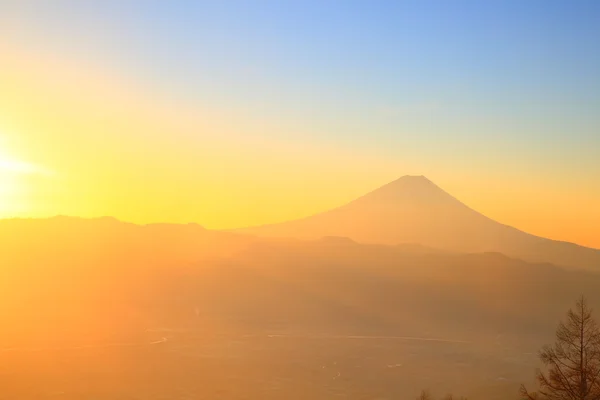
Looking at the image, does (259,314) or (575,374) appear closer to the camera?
(575,374)

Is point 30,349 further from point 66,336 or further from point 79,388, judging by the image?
point 79,388

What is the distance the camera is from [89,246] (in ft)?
512

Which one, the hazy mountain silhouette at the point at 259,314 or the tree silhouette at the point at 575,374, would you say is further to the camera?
the hazy mountain silhouette at the point at 259,314

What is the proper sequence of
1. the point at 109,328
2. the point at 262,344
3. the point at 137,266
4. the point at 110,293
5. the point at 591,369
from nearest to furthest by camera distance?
the point at 591,369, the point at 262,344, the point at 109,328, the point at 110,293, the point at 137,266

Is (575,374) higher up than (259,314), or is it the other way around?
(575,374)

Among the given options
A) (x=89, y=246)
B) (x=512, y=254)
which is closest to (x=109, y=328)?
(x=89, y=246)

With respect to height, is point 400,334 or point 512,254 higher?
point 512,254

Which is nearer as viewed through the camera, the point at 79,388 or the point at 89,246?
the point at 79,388

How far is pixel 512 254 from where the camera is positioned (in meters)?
187

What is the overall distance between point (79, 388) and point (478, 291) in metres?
103

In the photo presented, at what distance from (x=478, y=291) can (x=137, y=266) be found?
8507 centimetres

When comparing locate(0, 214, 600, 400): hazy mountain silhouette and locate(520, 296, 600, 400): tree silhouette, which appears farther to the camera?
A: locate(0, 214, 600, 400): hazy mountain silhouette

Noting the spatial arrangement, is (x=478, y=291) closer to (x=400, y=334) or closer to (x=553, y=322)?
(x=553, y=322)

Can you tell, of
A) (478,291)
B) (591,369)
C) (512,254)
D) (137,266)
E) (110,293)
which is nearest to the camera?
(591,369)
